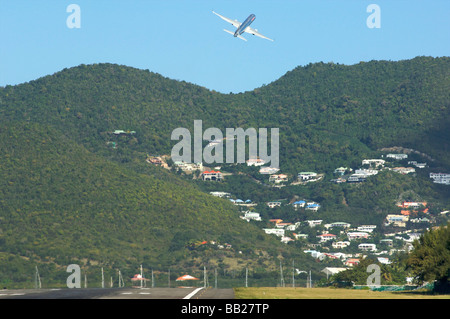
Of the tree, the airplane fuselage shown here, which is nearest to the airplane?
the airplane fuselage

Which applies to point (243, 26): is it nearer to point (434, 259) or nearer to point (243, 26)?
point (243, 26)

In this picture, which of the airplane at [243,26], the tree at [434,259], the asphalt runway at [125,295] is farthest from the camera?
the airplane at [243,26]

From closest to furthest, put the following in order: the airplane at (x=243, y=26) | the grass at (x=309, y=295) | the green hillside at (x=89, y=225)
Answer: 1. the grass at (x=309, y=295)
2. the airplane at (x=243, y=26)
3. the green hillside at (x=89, y=225)

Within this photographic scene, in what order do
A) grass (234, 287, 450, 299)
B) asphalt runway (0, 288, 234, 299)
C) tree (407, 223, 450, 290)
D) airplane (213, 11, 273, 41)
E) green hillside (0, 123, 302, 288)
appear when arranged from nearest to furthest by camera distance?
1. asphalt runway (0, 288, 234, 299)
2. grass (234, 287, 450, 299)
3. tree (407, 223, 450, 290)
4. airplane (213, 11, 273, 41)
5. green hillside (0, 123, 302, 288)

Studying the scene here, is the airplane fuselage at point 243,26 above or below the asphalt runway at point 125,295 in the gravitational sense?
above

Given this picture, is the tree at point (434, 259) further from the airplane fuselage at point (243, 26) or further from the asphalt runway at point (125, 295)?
the airplane fuselage at point (243, 26)

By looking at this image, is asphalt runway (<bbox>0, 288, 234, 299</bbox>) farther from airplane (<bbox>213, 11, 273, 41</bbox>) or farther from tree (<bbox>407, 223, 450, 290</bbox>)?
airplane (<bbox>213, 11, 273, 41</bbox>)

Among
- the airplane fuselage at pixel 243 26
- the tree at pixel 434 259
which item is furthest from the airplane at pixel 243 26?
the tree at pixel 434 259

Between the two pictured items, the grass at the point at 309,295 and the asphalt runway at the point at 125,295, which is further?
the grass at the point at 309,295
